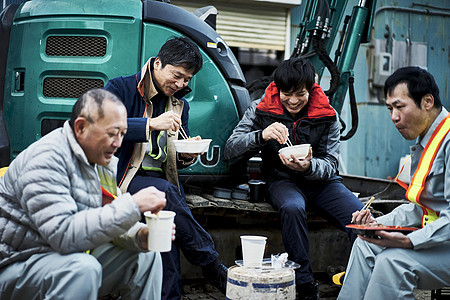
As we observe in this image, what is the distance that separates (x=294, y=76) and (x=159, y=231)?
1.98 m

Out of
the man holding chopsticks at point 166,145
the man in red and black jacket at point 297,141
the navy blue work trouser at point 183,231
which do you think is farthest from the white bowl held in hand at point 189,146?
the man in red and black jacket at point 297,141

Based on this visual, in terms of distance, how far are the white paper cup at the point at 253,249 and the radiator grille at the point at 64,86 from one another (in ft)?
6.14

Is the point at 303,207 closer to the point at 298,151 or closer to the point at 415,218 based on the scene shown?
the point at 298,151

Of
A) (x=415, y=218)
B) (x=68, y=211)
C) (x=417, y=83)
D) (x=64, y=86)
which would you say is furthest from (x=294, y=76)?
(x=68, y=211)

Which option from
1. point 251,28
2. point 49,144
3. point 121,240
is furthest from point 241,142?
point 251,28

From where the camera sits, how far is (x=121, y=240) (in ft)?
8.39

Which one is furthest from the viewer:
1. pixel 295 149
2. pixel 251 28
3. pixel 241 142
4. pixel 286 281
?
pixel 251 28

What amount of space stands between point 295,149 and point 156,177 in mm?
982

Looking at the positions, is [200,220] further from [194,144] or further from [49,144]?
[49,144]

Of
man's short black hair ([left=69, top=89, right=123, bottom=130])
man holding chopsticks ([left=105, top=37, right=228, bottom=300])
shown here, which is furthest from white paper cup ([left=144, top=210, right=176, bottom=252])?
man holding chopsticks ([left=105, top=37, right=228, bottom=300])

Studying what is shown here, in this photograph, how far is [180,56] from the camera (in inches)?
143

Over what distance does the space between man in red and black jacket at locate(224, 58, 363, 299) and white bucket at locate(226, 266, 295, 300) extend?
2.51 ft

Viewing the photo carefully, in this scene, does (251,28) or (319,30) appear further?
(251,28)

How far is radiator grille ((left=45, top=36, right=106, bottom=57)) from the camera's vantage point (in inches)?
165
